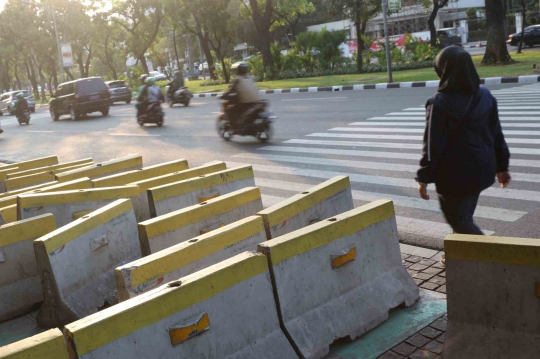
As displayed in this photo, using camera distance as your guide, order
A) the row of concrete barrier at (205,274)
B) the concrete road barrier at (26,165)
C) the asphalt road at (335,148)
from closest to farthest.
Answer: the row of concrete barrier at (205,274)
the asphalt road at (335,148)
the concrete road barrier at (26,165)

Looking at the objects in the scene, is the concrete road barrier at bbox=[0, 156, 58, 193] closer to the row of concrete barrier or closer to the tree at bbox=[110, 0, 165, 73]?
the row of concrete barrier

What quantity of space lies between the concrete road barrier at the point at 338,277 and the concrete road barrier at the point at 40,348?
1.27 meters

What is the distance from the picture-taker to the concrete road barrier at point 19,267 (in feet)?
16.2

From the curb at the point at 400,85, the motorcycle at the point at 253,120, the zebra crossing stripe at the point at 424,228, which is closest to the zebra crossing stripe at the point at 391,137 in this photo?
the motorcycle at the point at 253,120

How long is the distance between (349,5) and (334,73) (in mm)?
3723

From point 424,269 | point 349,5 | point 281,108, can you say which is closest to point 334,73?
point 349,5

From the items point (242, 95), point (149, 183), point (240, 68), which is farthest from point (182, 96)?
point (149, 183)

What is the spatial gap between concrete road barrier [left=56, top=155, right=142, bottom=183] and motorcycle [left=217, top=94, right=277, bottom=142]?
5016mm

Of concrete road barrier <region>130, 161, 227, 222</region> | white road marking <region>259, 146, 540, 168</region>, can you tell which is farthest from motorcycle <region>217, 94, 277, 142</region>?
concrete road barrier <region>130, 161, 227, 222</region>

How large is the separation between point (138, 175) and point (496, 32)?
21302 millimetres

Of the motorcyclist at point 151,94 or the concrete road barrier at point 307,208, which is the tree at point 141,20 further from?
the concrete road barrier at point 307,208

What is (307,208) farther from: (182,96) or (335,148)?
(182,96)

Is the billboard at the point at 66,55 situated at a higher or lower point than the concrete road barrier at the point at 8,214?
higher

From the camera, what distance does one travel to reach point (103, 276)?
15.9 feet
